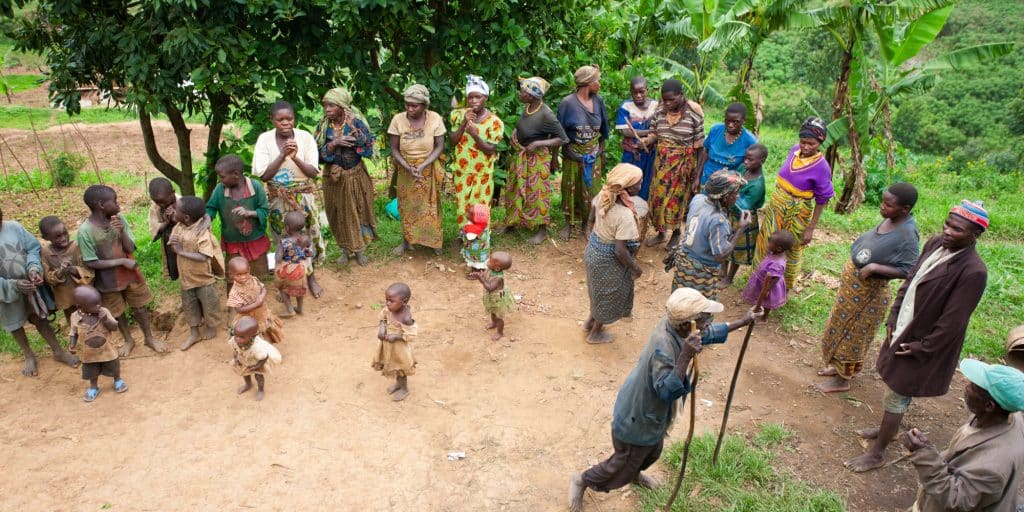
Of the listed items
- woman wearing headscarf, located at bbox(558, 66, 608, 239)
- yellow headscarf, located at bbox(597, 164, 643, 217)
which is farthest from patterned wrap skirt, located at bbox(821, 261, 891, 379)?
woman wearing headscarf, located at bbox(558, 66, 608, 239)

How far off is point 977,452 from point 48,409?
5.95 m

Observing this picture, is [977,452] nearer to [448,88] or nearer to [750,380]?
[750,380]

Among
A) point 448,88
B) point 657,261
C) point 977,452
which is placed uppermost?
point 448,88

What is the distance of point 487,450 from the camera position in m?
4.63

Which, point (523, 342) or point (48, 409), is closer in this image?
point (48, 409)

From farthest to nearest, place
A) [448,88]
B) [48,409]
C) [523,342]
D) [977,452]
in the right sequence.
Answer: [448,88], [523,342], [48,409], [977,452]

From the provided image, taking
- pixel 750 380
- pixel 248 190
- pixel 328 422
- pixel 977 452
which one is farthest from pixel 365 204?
pixel 977 452

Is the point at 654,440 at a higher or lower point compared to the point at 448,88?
lower

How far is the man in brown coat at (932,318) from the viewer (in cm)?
377

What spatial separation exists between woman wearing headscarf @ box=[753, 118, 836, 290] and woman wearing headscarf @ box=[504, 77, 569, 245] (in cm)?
231

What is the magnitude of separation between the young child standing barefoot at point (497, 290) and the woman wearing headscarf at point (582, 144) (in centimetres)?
216

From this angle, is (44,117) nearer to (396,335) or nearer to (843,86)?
(396,335)

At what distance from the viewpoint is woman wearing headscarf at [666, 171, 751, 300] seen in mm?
4922

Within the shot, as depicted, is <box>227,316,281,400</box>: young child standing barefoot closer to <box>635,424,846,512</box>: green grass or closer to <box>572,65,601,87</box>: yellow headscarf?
<box>635,424,846,512</box>: green grass
